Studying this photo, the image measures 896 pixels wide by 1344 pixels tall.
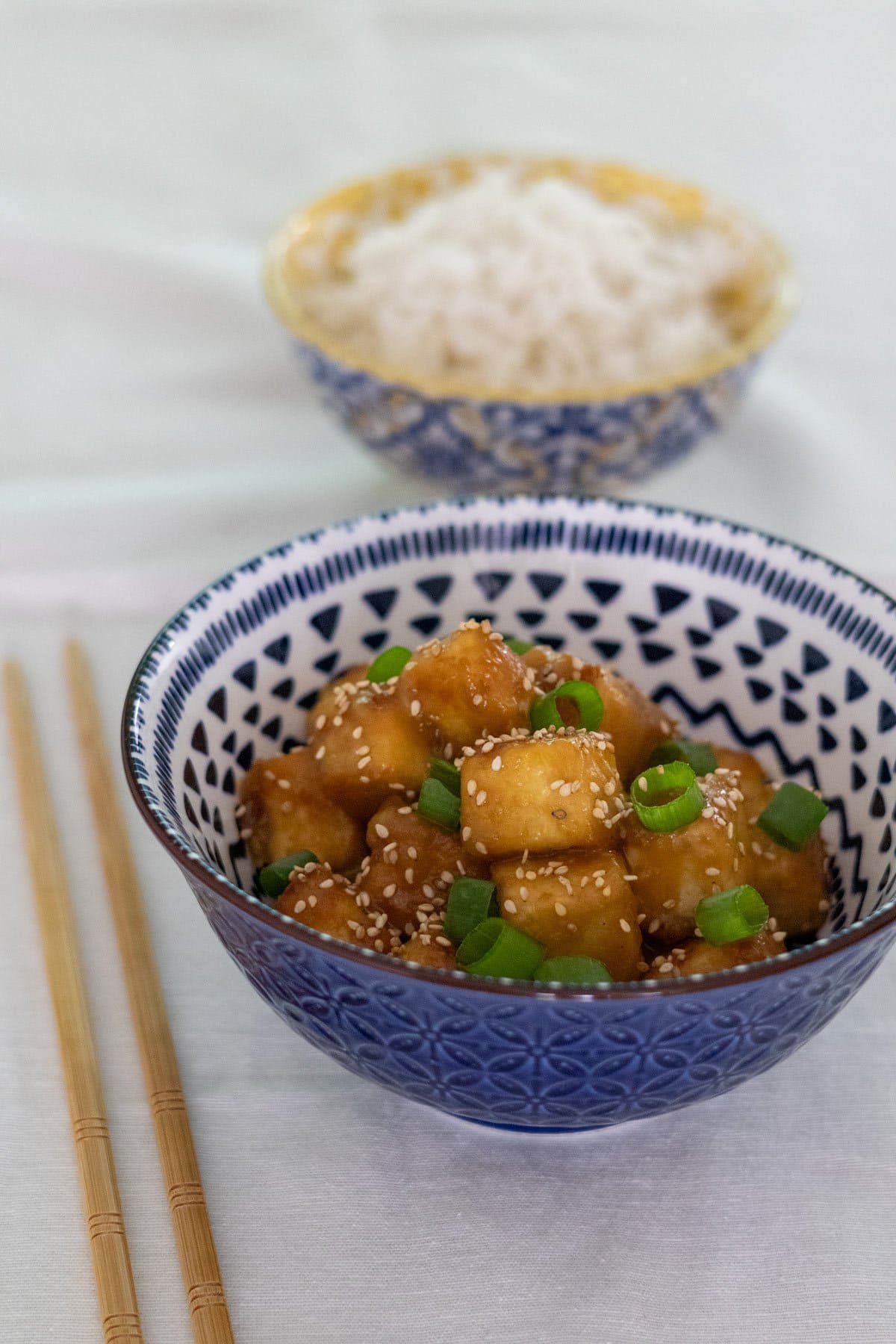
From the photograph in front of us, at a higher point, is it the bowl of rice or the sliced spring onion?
the bowl of rice

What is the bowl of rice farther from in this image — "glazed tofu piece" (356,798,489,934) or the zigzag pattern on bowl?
"glazed tofu piece" (356,798,489,934)

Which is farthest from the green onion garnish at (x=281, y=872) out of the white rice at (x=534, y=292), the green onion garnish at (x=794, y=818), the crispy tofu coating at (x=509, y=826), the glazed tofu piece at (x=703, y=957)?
the white rice at (x=534, y=292)

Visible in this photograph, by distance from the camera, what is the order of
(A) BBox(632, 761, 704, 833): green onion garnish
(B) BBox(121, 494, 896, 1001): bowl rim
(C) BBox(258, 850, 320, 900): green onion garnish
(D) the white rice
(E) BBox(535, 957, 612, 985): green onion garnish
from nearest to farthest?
(B) BBox(121, 494, 896, 1001): bowl rim, (E) BBox(535, 957, 612, 985): green onion garnish, (A) BBox(632, 761, 704, 833): green onion garnish, (C) BBox(258, 850, 320, 900): green onion garnish, (D) the white rice

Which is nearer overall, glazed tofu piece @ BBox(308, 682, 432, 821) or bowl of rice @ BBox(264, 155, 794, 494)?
glazed tofu piece @ BBox(308, 682, 432, 821)

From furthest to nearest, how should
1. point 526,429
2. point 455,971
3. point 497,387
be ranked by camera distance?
1. point 497,387
2. point 526,429
3. point 455,971

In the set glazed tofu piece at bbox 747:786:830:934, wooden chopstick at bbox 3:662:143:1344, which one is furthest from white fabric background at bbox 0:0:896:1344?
glazed tofu piece at bbox 747:786:830:934

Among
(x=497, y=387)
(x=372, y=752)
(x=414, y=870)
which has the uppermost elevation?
(x=497, y=387)

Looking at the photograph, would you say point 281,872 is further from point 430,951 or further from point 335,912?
point 430,951

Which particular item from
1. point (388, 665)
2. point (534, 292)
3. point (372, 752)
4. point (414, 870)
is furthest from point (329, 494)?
point (414, 870)

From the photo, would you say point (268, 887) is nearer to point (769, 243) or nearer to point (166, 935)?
point (166, 935)
